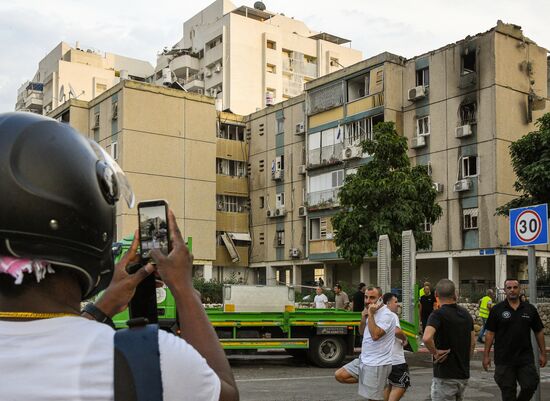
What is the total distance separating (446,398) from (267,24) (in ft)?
184

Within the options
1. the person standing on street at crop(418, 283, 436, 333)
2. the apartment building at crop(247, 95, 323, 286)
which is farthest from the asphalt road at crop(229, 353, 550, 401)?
the apartment building at crop(247, 95, 323, 286)

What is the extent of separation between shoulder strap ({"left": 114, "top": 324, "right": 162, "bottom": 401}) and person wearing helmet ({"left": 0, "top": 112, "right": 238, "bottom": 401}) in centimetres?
A: 2

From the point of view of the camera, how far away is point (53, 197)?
152 centimetres

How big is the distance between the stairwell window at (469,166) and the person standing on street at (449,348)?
28354 mm

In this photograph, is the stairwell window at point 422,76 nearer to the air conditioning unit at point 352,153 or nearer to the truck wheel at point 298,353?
the air conditioning unit at point 352,153

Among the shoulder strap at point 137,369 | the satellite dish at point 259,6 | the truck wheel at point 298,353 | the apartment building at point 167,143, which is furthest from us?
the satellite dish at point 259,6

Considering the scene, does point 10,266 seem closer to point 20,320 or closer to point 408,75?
point 20,320

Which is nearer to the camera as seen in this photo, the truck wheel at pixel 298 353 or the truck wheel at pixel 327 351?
the truck wheel at pixel 327 351

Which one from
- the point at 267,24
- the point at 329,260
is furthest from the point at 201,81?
the point at 329,260

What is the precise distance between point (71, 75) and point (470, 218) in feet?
153

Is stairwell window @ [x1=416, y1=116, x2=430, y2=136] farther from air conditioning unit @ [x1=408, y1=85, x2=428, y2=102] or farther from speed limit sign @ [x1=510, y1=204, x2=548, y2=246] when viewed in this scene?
speed limit sign @ [x1=510, y1=204, x2=548, y2=246]

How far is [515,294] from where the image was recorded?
855cm

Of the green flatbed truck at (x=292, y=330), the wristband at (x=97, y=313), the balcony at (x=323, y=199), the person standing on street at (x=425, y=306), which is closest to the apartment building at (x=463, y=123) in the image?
the balcony at (x=323, y=199)

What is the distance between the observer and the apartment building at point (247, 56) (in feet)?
195
